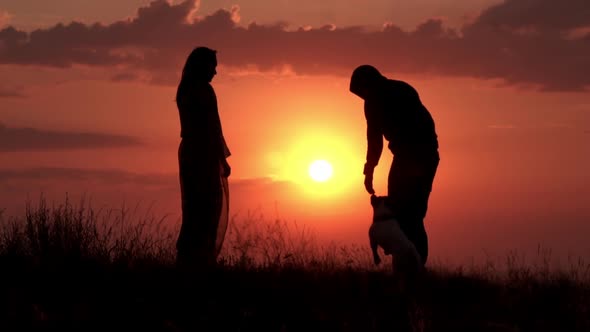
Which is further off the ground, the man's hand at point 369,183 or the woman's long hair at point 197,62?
the woman's long hair at point 197,62

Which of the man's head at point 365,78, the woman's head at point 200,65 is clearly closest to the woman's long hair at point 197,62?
the woman's head at point 200,65

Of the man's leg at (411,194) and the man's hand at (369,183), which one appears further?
the man's hand at (369,183)

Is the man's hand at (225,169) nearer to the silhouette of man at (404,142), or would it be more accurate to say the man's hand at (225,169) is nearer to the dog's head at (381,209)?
the silhouette of man at (404,142)

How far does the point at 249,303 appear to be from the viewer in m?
8.07

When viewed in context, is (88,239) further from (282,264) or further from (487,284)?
(487,284)

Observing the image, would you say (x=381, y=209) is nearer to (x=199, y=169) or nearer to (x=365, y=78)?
(x=365, y=78)

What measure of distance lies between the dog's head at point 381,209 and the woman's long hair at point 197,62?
2367 millimetres

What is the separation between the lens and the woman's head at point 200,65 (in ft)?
34.1

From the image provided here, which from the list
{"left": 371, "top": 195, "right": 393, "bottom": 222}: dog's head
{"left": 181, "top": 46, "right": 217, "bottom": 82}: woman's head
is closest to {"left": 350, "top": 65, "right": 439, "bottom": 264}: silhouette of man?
{"left": 371, "top": 195, "right": 393, "bottom": 222}: dog's head

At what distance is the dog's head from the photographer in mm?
9984

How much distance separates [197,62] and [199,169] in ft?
4.17

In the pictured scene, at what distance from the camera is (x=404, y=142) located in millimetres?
10547

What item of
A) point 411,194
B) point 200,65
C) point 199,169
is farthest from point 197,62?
point 411,194

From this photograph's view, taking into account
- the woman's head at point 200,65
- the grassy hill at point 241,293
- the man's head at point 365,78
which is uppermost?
the woman's head at point 200,65
